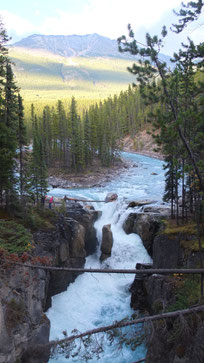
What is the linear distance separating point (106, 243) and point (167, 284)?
10354 mm

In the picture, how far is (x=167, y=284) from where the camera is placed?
45.7ft

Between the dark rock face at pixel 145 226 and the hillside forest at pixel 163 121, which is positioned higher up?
the hillside forest at pixel 163 121

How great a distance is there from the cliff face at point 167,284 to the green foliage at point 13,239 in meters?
6.66

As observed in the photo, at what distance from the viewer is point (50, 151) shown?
6250cm

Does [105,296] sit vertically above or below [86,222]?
below

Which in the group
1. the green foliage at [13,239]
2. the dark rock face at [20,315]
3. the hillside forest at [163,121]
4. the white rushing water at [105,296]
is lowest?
the white rushing water at [105,296]

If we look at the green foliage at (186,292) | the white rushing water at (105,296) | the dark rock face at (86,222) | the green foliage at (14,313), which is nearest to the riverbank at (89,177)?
the white rushing water at (105,296)

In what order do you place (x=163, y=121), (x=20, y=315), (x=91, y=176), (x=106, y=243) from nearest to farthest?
(x=163, y=121) → (x=20, y=315) → (x=106, y=243) → (x=91, y=176)

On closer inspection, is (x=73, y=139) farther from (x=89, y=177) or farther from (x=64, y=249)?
(x=64, y=249)

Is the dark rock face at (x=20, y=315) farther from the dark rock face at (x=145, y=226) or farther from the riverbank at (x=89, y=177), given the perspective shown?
the riverbank at (x=89, y=177)

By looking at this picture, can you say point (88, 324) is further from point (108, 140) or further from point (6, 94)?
point (108, 140)

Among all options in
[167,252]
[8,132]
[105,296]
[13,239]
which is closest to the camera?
[13,239]

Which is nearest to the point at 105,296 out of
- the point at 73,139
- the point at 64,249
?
the point at 64,249

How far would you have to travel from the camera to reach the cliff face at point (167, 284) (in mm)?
8748
